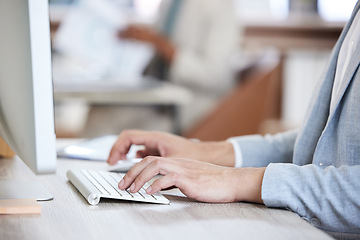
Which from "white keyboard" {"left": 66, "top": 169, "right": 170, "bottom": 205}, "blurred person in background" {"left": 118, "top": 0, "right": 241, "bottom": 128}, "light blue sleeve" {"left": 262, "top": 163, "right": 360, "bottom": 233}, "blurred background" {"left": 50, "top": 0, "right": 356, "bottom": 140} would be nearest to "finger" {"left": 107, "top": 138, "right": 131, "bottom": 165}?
"white keyboard" {"left": 66, "top": 169, "right": 170, "bottom": 205}

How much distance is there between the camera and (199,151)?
1.12m

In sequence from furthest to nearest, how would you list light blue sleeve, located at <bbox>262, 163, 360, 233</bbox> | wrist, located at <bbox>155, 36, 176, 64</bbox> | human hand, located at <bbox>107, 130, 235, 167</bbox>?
wrist, located at <bbox>155, 36, 176, 64</bbox> < human hand, located at <bbox>107, 130, 235, 167</bbox> < light blue sleeve, located at <bbox>262, 163, 360, 233</bbox>

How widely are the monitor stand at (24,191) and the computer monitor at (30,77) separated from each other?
144 millimetres

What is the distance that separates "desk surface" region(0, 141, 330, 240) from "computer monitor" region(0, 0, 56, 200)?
0.28 feet

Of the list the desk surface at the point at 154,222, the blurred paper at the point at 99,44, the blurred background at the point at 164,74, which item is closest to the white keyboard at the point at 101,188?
the desk surface at the point at 154,222

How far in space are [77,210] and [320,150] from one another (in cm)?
41

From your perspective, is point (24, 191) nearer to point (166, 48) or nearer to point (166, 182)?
point (166, 182)

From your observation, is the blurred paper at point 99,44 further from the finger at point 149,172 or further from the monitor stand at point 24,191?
the finger at point 149,172

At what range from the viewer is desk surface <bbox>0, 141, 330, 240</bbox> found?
0.69m

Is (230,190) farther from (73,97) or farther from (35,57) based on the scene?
(73,97)

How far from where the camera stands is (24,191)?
0.89m

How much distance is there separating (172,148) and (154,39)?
2190mm

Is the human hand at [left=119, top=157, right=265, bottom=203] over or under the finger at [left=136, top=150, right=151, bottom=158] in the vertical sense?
over

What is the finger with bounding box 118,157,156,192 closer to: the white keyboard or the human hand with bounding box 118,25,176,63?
the white keyboard
